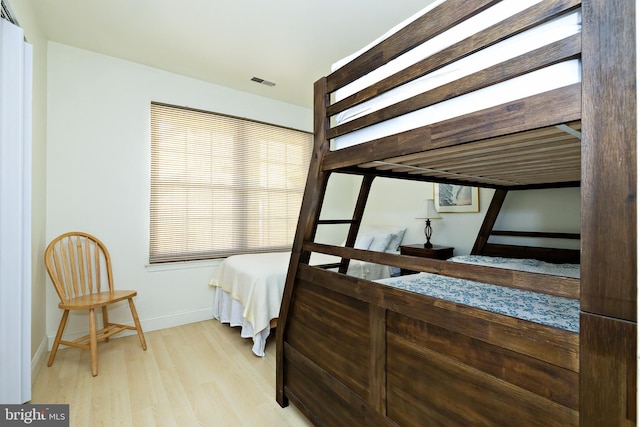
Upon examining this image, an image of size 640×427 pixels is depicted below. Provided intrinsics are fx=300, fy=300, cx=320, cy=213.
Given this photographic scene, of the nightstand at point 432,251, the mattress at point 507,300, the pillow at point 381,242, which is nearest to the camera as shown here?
the mattress at point 507,300

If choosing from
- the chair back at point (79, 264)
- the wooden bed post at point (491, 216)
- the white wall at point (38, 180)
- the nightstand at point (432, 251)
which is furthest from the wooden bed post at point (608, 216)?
the chair back at point (79, 264)

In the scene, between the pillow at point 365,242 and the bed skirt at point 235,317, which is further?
the pillow at point 365,242

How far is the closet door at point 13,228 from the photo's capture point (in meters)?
1.62

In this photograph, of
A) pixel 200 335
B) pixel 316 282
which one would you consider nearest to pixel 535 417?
pixel 316 282

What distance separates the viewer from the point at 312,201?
1555mm

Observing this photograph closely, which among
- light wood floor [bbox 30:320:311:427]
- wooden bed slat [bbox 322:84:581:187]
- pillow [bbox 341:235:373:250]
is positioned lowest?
light wood floor [bbox 30:320:311:427]

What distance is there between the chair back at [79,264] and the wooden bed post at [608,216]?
307 cm

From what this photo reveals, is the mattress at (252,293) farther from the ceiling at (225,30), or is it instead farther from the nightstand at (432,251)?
the ceiling at (225,30)

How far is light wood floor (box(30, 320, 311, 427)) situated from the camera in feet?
5.56

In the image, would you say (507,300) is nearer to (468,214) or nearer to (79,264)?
(468,214)

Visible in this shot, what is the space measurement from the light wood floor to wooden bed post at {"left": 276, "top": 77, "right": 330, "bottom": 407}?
25cm

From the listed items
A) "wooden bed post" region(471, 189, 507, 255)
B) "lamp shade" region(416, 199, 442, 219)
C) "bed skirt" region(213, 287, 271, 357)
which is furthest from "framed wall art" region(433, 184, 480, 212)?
"bed skirt" region(213, 287, 271, 357)

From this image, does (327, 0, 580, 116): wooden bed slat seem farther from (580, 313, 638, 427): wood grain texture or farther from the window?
the window

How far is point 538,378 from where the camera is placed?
0.75 metres
